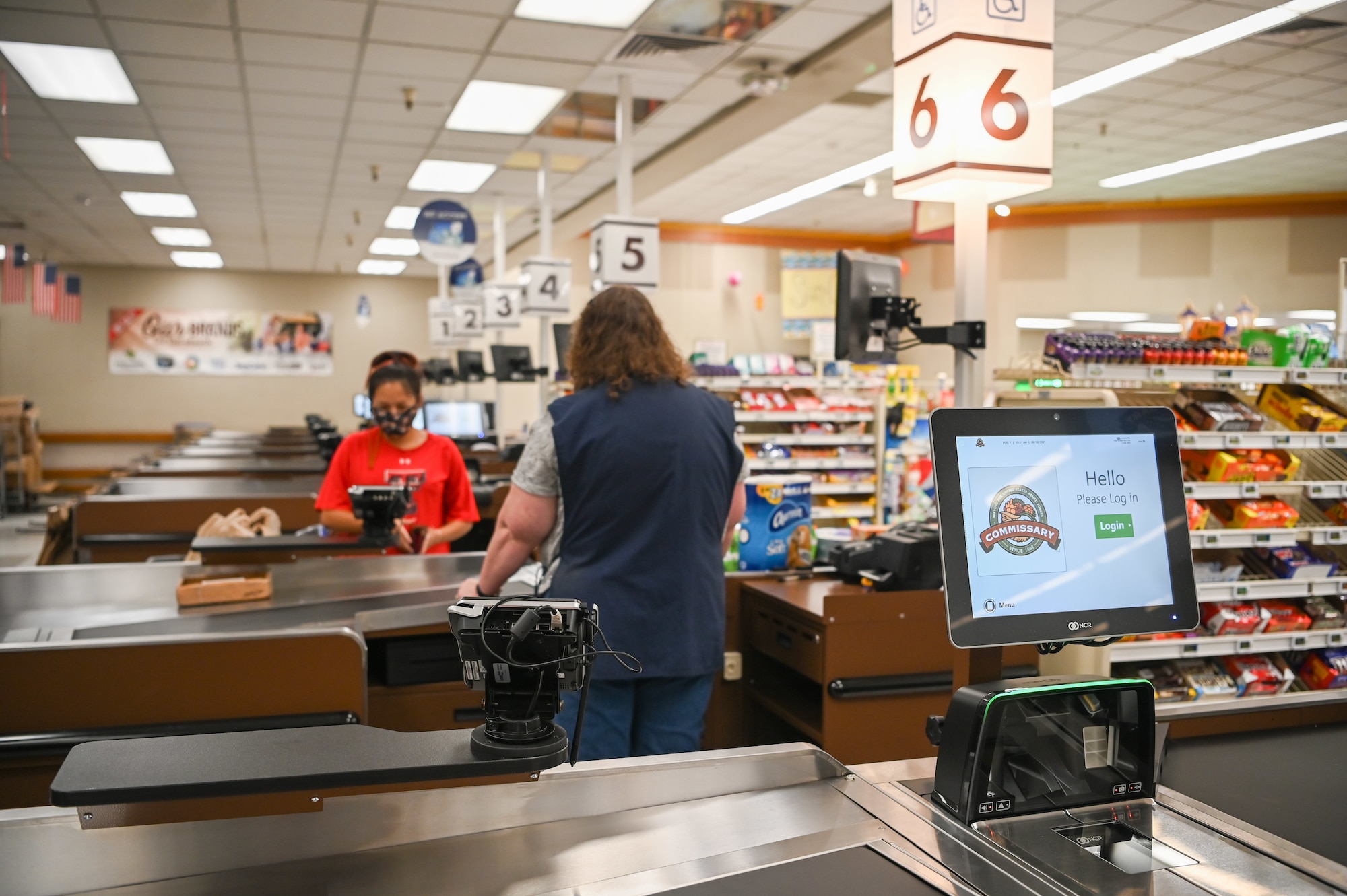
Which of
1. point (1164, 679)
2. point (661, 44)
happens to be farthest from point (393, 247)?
point (1164, 679)

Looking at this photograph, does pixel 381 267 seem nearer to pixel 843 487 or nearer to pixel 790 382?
pixel 790 382

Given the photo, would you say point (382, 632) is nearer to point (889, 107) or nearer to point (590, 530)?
point (590, 530)

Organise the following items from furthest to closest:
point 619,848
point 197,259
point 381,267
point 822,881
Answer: point 381,267, point 197,259, point 619,848, point 822,881

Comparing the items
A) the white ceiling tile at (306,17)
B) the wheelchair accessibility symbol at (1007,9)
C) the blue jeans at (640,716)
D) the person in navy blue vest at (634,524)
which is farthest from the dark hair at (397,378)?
the white ceiling tile at (306,17)

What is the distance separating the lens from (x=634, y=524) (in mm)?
2305

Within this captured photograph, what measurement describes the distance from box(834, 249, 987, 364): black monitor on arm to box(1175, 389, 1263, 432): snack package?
85 cm

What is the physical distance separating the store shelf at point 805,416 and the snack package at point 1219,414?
16.5 feet

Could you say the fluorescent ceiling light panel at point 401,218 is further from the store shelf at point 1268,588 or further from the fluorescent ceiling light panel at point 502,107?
the store shelf at point 1268,588

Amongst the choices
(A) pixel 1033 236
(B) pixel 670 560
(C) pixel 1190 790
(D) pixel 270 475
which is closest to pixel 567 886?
(C) pixel 1190 790

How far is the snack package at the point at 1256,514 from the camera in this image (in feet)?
10.4

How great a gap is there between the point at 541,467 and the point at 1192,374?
7.01ft

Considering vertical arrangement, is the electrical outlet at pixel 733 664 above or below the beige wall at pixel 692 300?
below

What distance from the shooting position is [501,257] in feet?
35.9

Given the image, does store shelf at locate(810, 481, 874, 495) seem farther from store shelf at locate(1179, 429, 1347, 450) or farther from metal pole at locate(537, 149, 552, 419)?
store shelf at locate(1179, 429, 1347, 450)
